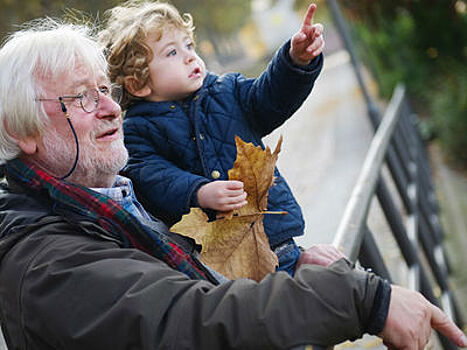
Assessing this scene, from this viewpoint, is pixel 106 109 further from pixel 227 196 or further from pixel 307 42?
pixel 307 42

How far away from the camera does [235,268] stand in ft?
5.04

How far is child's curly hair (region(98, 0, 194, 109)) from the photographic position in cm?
187

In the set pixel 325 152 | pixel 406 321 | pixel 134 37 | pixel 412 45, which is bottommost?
pixel 412 45

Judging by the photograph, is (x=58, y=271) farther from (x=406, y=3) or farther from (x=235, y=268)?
(x=406, y=3)

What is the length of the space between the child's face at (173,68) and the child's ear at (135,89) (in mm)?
18

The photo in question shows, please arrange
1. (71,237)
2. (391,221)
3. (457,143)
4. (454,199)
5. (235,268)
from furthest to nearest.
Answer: (457,143)
(454,199)
(391,221)
(235,268)
(71,237)

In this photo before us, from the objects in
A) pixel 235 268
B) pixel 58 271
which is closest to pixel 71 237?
pixel 58 271

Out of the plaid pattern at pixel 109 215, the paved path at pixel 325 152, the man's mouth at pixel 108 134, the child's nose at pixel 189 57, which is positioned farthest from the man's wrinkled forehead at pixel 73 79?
the paved path at pixel 325 152

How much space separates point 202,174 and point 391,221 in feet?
5.16

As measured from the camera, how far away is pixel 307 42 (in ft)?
5.69

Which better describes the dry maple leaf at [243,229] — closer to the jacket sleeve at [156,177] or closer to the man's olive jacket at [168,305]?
the jacket sleeve at [156,177]

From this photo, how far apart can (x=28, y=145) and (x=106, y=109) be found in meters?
0.23

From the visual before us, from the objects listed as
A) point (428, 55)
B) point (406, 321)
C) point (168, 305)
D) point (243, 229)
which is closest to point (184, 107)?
point (243, 229)

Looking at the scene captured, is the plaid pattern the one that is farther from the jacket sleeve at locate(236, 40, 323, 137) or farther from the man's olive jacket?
the jacket sleeve at locate(236, 40, 323, 137)
